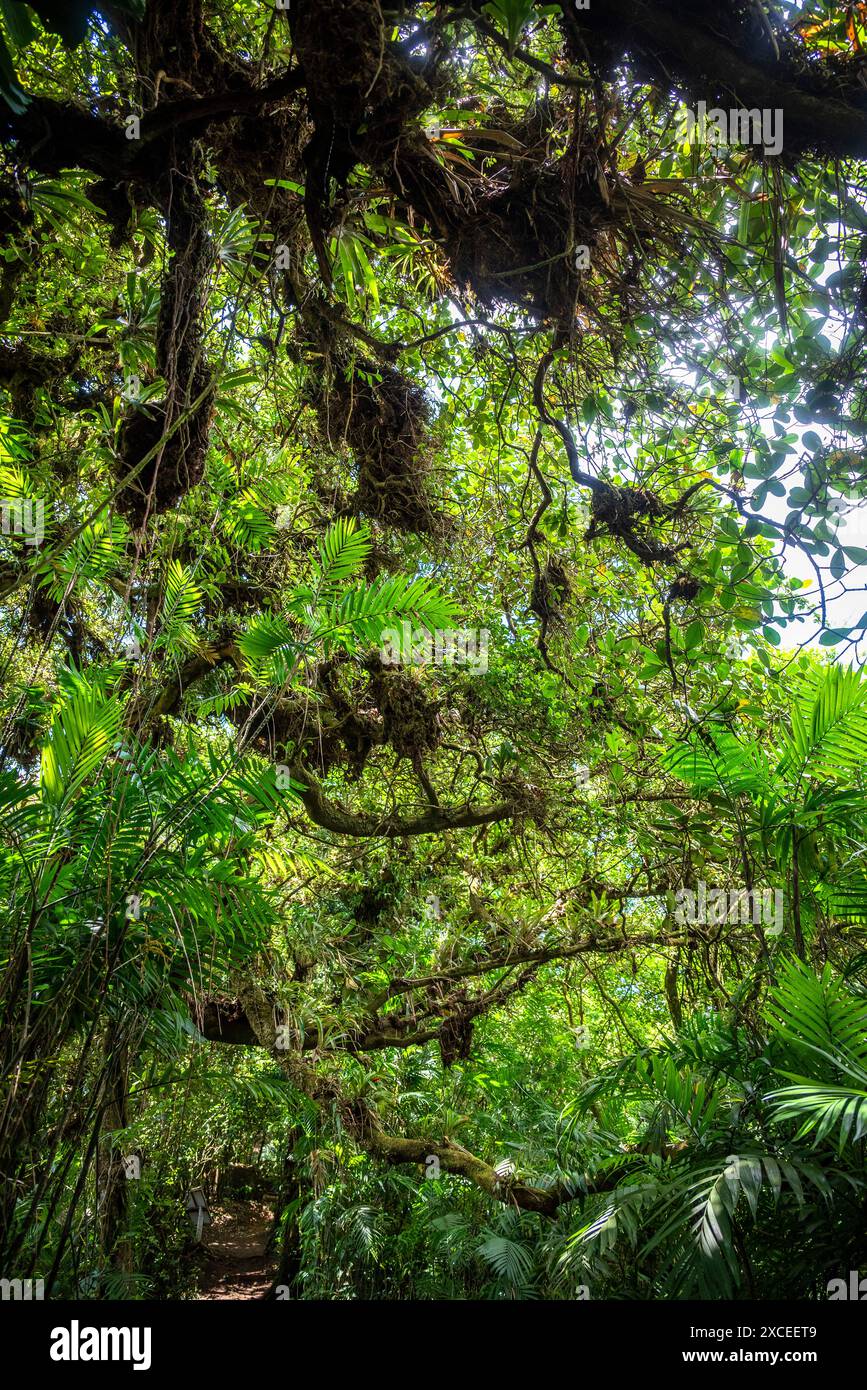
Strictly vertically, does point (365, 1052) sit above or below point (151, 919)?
below

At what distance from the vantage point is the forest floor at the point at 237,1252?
699 cm

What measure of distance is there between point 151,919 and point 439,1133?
4012mm

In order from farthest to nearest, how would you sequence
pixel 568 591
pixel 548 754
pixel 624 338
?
pixel 548 754, pixel 568 591, pixel 624 338

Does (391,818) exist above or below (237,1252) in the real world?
above

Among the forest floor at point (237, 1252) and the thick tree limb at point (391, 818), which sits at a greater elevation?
the thick tree limb at point (391, 818)

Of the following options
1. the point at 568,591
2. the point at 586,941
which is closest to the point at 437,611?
the point at 568,591

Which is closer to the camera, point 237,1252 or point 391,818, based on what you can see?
point 391,818

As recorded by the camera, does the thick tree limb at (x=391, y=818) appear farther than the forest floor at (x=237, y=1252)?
No

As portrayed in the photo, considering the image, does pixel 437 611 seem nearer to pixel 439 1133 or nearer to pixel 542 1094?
pixel 439 1133

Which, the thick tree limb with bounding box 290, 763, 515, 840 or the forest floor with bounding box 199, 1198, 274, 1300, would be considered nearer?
the thick tree limb with bounding box 290, 763, 515, 840

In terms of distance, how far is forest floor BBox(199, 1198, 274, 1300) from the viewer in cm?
699

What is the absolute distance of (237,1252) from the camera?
8047 mm

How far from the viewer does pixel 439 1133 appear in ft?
16.8

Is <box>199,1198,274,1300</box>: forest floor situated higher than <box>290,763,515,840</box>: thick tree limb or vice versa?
<box>290,763,515,840</box>: thick tree limb
